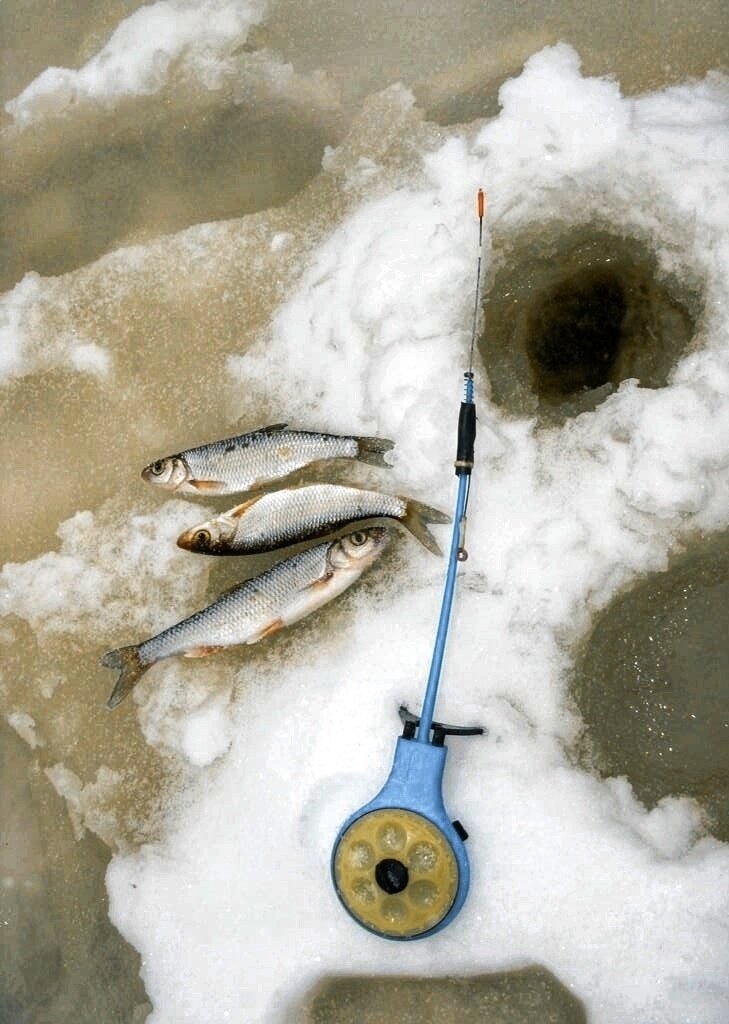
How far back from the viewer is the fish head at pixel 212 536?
2.28m

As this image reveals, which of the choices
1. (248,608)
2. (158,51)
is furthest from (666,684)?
(158,51)

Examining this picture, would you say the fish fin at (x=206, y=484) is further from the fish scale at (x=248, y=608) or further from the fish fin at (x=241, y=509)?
the fish scale at (x=248, y=608)

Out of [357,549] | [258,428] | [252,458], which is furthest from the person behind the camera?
[258,428]

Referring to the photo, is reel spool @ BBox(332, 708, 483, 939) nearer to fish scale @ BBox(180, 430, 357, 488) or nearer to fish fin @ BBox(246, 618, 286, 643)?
fish fin @ BBox(246, 618, 286, 643)

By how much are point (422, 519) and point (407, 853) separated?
866mm

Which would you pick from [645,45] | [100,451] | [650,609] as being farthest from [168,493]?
[645,45]

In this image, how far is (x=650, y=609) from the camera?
7.23ft

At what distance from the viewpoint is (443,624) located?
6.69ft

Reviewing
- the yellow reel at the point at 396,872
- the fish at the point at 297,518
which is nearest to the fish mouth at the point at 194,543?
the fish at the point at 297,518

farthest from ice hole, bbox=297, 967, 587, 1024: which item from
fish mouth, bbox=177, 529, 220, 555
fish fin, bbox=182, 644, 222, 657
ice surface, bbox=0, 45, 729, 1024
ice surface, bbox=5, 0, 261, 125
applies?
ice surface, bbox=5, 0, 261, 125

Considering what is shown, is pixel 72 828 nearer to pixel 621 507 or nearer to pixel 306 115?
pixel 621 507

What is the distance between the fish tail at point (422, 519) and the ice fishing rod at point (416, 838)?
0.45 ft

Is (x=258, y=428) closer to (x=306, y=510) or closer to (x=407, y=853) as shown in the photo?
(x=306, y=510)

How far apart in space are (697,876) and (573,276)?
5.45 ft
